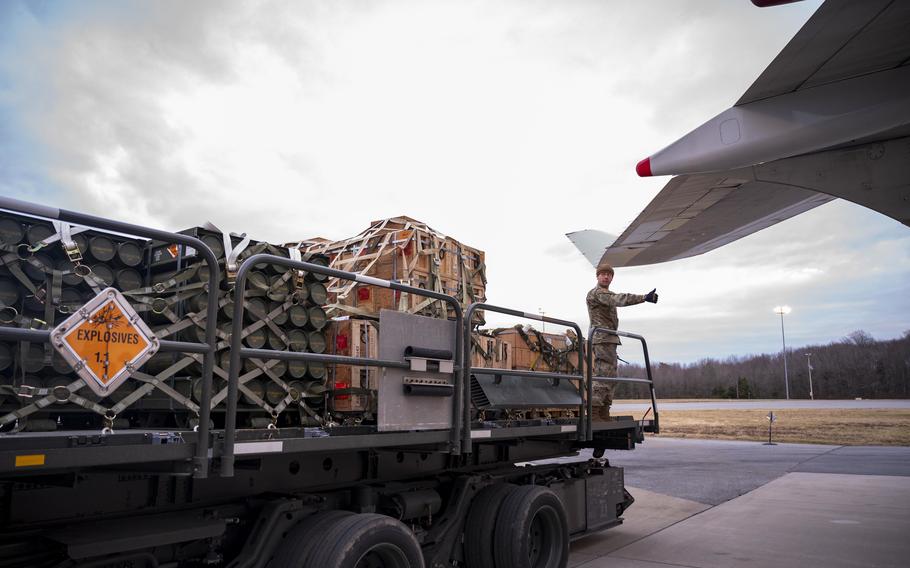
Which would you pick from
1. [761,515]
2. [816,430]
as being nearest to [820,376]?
[816,430]

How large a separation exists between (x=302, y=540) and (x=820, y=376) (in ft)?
289

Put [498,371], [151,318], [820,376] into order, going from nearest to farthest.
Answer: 1. [151,318]
2. [498,371]
3. [820,376]

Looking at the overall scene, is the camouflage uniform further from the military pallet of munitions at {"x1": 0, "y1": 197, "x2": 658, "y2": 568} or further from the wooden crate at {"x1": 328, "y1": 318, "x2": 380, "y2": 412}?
the wooden crate at {"x1": 328, "y1": 318, "x2": 380, "y2": 412}

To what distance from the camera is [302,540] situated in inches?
151

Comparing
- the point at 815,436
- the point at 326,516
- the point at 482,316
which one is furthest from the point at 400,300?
the point at 815,436

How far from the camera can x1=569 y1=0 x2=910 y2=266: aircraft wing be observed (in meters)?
6.29

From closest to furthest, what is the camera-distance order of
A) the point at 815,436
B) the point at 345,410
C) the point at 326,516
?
the point at 326,516
the point at 345,410
the point at 815,436

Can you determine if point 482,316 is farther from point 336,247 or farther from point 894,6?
point 894,6

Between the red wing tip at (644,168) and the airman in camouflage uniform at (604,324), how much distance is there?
1212 millimetres

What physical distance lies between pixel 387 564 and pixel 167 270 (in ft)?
8.86

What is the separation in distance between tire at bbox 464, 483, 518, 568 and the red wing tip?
4.02 m

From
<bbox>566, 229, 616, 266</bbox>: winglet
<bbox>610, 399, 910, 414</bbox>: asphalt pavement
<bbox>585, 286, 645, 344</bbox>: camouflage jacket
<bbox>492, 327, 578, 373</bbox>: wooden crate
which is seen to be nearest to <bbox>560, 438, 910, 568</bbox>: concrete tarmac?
<bbox>492, 327, 578, 373</bbox>: wooden crate

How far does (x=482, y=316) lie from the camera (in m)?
7.13

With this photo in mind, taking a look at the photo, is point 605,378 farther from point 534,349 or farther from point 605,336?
point 534,349
